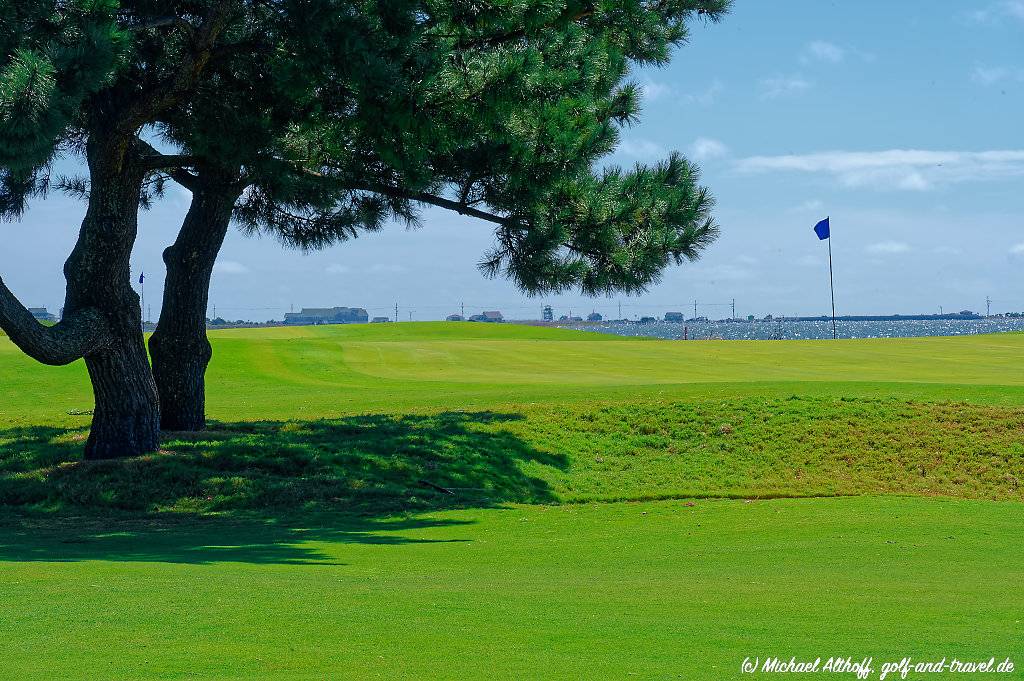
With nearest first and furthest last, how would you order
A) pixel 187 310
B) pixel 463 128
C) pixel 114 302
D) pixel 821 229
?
1. pixel 463 128
2. pixel 114 302
3. pixel 187 310
4. pixel 821 229

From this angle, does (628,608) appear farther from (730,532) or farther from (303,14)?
(303,14)

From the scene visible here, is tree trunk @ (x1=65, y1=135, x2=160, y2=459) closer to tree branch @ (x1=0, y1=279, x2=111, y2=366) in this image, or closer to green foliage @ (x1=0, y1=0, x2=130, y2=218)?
tree branch @ (x1=0, y1=279, x2=111, y2=366)

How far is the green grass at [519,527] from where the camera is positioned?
249 inches

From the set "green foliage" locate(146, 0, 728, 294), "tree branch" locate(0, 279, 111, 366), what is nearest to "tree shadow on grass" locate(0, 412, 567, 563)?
"tree branch" locate(0, 279, 111, 366)

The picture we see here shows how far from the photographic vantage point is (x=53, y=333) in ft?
51.6

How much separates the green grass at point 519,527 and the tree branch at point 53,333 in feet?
6.40

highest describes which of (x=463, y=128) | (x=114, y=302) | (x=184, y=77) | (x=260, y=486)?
(x=184, y=77)

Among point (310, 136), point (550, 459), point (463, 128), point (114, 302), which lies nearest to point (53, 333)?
point (114, 302)

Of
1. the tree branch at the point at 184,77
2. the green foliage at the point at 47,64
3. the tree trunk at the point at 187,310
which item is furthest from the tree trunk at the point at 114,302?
the green foliage at the point at 47,64

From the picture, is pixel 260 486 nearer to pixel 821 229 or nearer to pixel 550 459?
pixel 550 459

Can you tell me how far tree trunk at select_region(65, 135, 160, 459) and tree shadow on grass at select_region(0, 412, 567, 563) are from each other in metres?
0.56

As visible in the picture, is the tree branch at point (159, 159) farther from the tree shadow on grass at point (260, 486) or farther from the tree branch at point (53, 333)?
the tree shadow on grass at point (260, 486)

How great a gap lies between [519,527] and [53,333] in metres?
7.44

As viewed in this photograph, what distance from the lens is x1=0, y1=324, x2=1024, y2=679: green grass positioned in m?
6.33
